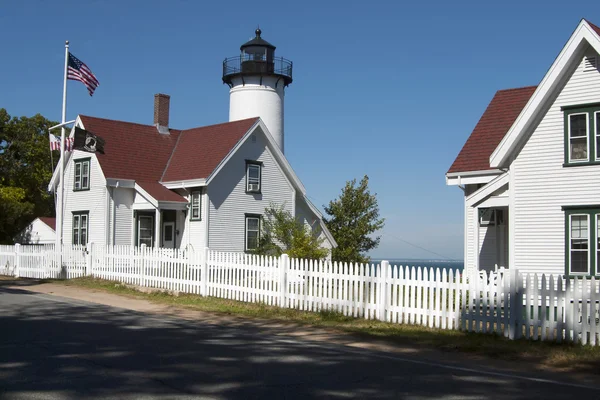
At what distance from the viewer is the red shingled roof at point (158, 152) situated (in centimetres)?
3153

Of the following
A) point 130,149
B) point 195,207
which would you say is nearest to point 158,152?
point 130,149

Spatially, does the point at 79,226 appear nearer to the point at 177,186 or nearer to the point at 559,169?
the point at 177,186

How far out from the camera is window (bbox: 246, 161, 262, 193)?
108ft

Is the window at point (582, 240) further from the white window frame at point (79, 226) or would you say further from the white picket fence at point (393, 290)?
the white window frame at point (79, 226)

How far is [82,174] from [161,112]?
5491mm

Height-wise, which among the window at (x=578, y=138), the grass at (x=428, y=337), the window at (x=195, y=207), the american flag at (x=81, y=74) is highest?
the american flag at (x=81, y=74)

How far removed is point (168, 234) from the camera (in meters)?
32.7

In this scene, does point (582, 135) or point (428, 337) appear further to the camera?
point (582, 135)

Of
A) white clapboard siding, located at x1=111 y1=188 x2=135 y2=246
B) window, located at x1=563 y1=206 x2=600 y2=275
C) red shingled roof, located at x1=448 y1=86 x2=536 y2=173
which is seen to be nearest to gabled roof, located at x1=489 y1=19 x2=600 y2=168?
window, located at x1=563 y1=206 x2=600 y2=275

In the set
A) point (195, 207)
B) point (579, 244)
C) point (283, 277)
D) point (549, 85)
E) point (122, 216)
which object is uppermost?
point (549, 85)

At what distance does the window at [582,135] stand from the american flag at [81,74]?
17.6m

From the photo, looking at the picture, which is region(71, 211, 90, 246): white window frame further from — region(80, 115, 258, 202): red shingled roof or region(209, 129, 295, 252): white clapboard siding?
region(209, 129, 295, 252): white clapboard siding

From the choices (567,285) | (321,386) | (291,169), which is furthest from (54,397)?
(291,169)

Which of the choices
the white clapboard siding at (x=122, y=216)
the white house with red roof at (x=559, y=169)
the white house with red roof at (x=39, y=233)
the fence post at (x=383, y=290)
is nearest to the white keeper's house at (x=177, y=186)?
the white clapboard siding at (x=122, y=216)
